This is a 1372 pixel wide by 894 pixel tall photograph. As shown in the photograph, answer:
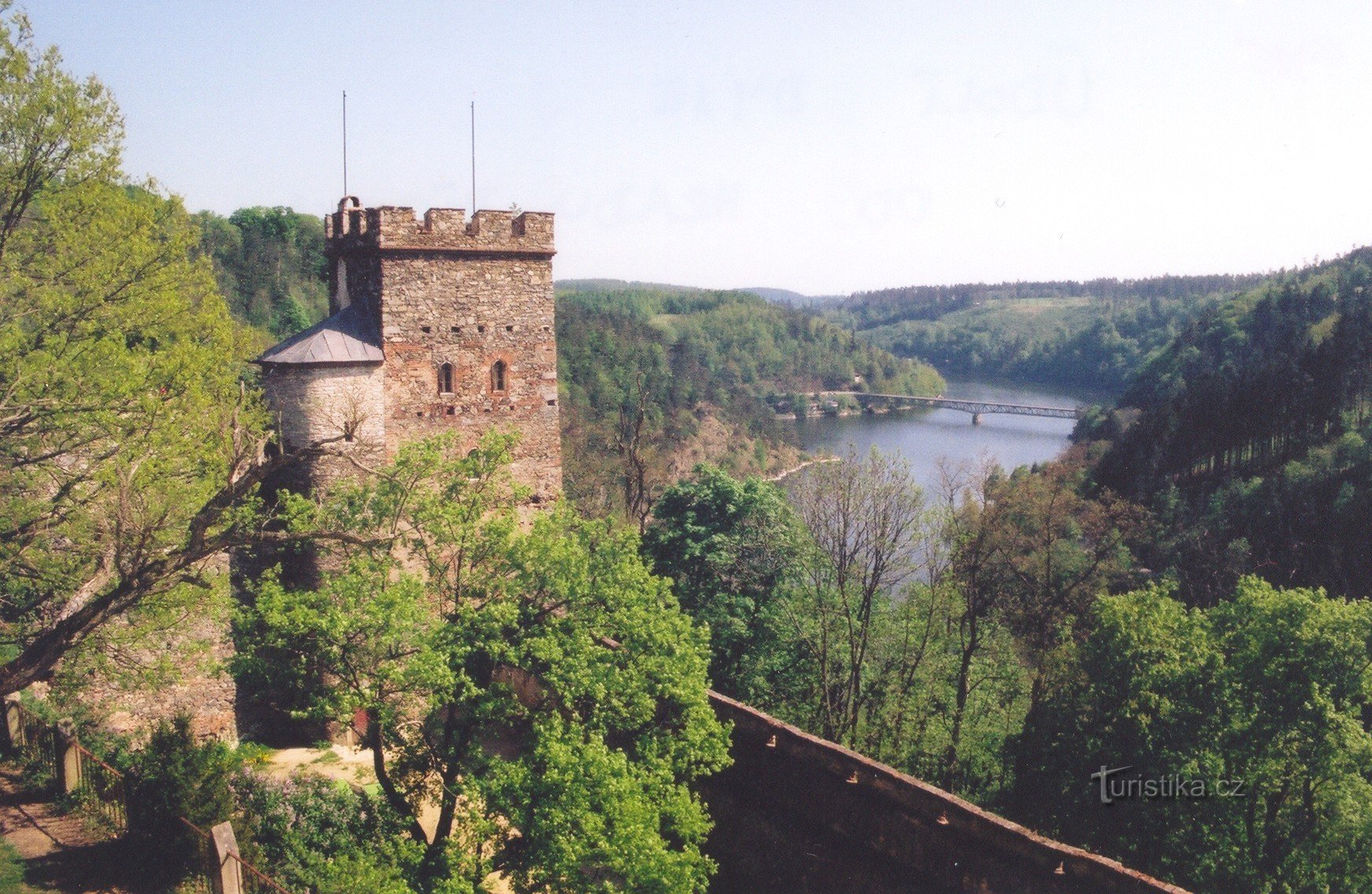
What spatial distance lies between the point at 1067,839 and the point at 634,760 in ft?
24.6

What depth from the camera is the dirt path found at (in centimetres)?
1133

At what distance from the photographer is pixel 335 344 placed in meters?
18.4

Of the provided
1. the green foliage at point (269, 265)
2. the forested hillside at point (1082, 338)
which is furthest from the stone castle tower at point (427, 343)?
the forested hillside at point (1082, 338)

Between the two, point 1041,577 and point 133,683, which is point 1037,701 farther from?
point 133,683

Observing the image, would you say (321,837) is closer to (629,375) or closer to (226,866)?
(226,866)

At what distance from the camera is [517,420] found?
20844mm

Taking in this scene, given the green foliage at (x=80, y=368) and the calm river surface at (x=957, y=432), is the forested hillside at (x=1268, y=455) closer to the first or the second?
the calm river surface at (x=957, y=432)

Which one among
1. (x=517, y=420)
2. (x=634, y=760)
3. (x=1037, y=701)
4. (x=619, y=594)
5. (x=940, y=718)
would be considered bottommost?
(x=940, y=718)

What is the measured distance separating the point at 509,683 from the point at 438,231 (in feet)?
31.7

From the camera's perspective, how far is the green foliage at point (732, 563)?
23656 millimetres

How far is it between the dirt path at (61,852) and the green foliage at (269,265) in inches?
2109

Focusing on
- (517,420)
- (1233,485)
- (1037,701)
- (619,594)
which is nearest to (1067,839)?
(1037,701)

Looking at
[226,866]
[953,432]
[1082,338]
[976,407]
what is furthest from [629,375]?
[1082,338]

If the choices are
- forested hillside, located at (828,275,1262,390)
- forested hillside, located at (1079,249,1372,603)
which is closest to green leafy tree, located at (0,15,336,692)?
forested hillside, located at (1079,249,1372,603)
